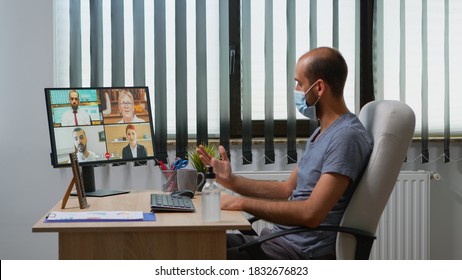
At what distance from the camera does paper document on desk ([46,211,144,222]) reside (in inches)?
72.1

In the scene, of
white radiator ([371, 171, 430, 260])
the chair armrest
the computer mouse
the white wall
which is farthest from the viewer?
white radiator ([371, 171, 430, 260])

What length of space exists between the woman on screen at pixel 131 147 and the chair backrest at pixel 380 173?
3.06ft

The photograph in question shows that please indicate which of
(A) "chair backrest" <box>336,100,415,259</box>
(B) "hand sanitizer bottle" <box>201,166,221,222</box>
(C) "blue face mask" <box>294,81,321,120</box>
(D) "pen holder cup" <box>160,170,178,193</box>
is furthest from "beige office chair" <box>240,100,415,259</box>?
(D) "pen holder cup" <box>160,170,178,193</box>

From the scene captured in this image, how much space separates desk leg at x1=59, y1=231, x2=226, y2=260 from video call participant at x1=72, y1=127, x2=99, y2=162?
735 mm

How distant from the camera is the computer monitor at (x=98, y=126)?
2.44 m

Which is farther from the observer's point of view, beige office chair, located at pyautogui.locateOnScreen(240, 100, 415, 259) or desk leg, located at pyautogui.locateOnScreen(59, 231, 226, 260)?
beige office chair, located at pyautogui.locateOnScreen(240, 100, 415, 259)

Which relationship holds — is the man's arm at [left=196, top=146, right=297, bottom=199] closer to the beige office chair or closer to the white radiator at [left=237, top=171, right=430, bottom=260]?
the beige office chair

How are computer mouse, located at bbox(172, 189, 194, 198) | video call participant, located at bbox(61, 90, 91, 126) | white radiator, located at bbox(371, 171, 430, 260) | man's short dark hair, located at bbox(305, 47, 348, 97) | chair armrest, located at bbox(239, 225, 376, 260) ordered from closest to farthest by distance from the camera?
chair armrest, located at bbox(239, 225, 376, 260), man's short dark hair, located at bbox(305, 47, 348, 97), computer mouse, located at bbox(172, 189, 194, 198), video call participant, located at bbox(61, 90, 91, 126), white radiator, located at bbox(371, 171, 430, 260)

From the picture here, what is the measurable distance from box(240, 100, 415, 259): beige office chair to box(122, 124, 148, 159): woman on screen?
810 mm

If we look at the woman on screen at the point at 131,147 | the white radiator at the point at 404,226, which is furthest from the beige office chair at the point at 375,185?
the white radiator at the point at 404,226

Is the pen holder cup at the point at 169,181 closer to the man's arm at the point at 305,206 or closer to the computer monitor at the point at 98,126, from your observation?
the computer monitor at the point at 98,126

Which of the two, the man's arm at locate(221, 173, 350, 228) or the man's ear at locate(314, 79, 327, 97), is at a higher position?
the man's ear at locate(314, 79, 327, 97)

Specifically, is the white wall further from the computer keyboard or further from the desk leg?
the desk leg

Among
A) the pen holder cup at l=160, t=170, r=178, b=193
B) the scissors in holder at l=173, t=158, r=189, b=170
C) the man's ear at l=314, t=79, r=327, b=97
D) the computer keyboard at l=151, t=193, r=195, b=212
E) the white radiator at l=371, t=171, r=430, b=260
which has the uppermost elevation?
the man's ear at l=314, t=79, r=327, b=97
